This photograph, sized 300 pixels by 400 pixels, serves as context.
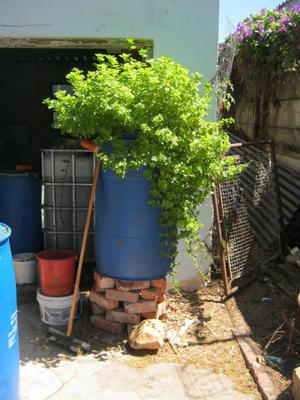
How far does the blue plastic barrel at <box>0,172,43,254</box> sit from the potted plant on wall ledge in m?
1.47

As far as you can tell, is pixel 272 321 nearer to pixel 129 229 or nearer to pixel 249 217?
pixel 249 217

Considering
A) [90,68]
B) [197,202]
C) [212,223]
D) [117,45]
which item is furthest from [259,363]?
[90,68]

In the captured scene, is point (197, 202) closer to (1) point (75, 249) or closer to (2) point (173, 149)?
(2) point (173, 149)

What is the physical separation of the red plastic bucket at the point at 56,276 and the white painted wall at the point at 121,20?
205cm

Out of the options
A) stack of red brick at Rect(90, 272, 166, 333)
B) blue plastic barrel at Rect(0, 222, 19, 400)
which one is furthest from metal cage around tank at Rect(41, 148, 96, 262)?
blue plastic barrel at Rect(0, 222, 19, 400)

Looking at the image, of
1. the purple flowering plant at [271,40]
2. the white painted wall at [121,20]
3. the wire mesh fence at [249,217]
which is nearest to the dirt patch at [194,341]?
the wire mesh fence at [249,217]

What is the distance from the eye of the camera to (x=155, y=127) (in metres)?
3.26

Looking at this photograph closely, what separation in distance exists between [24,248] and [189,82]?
263cm

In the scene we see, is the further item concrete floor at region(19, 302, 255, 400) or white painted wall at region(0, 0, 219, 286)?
white painted wall at region(0, 0, 219, 286)

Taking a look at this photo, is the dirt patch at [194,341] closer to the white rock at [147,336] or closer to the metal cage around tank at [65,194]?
the white rock at [147,336]

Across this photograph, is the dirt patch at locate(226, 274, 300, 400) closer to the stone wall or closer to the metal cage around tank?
the metal cage around tank

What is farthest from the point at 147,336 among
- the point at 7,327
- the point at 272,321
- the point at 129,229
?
the point at 7,327

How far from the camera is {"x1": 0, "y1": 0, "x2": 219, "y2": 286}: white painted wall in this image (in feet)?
13.3

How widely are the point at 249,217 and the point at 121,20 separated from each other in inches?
96.8
